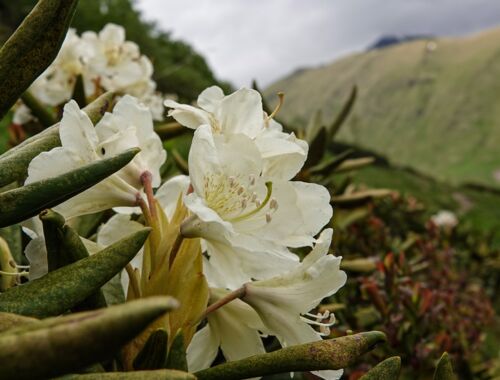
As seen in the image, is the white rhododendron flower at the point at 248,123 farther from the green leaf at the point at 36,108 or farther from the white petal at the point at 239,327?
the green leaf at the point at 36,108

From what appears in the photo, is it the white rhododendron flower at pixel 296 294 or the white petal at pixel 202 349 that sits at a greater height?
the white rhododendron flower at pixel 296 294

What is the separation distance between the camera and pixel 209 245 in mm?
810

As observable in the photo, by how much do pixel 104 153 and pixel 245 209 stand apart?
0.22 metres

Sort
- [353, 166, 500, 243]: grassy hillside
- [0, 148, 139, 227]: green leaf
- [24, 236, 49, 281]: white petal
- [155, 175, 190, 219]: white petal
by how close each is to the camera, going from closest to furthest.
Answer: [0, 148, 139, 227]: green leaf → [24, 236, 49, 281]: white petal → [155, 175, 190, 219]: white petal → [353, 166, 500, 243]: grassy hillside

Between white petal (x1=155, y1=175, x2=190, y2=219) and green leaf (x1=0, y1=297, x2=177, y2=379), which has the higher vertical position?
green leaf (x1=0, y1=297, x2=177, y2=379)

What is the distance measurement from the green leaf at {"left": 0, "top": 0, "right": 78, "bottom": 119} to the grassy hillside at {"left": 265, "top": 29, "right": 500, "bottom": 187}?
7499cm

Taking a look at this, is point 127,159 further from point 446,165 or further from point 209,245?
point 446,165

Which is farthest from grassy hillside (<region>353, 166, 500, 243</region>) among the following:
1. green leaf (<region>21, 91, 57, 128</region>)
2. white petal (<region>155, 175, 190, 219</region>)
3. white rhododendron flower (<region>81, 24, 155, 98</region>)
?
white petal (<region>155, 175, 190, 219</region>)

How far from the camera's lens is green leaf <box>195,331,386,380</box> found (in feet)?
2.31

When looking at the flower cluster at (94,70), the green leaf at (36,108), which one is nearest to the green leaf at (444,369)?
the green leaf at (36,108)

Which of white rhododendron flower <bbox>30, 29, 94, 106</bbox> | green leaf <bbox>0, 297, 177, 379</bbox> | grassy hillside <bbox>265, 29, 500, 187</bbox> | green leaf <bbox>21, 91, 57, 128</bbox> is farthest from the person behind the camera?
grassy hillside <bbox>265, 29, 500, 187</bbox>

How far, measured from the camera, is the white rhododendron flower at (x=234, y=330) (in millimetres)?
848

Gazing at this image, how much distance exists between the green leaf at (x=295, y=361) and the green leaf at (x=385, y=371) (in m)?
0.04

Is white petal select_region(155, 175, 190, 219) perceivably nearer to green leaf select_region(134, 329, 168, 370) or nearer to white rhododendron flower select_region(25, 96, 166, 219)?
white rhododendron flower select_region(25, 96, 166, 219)
